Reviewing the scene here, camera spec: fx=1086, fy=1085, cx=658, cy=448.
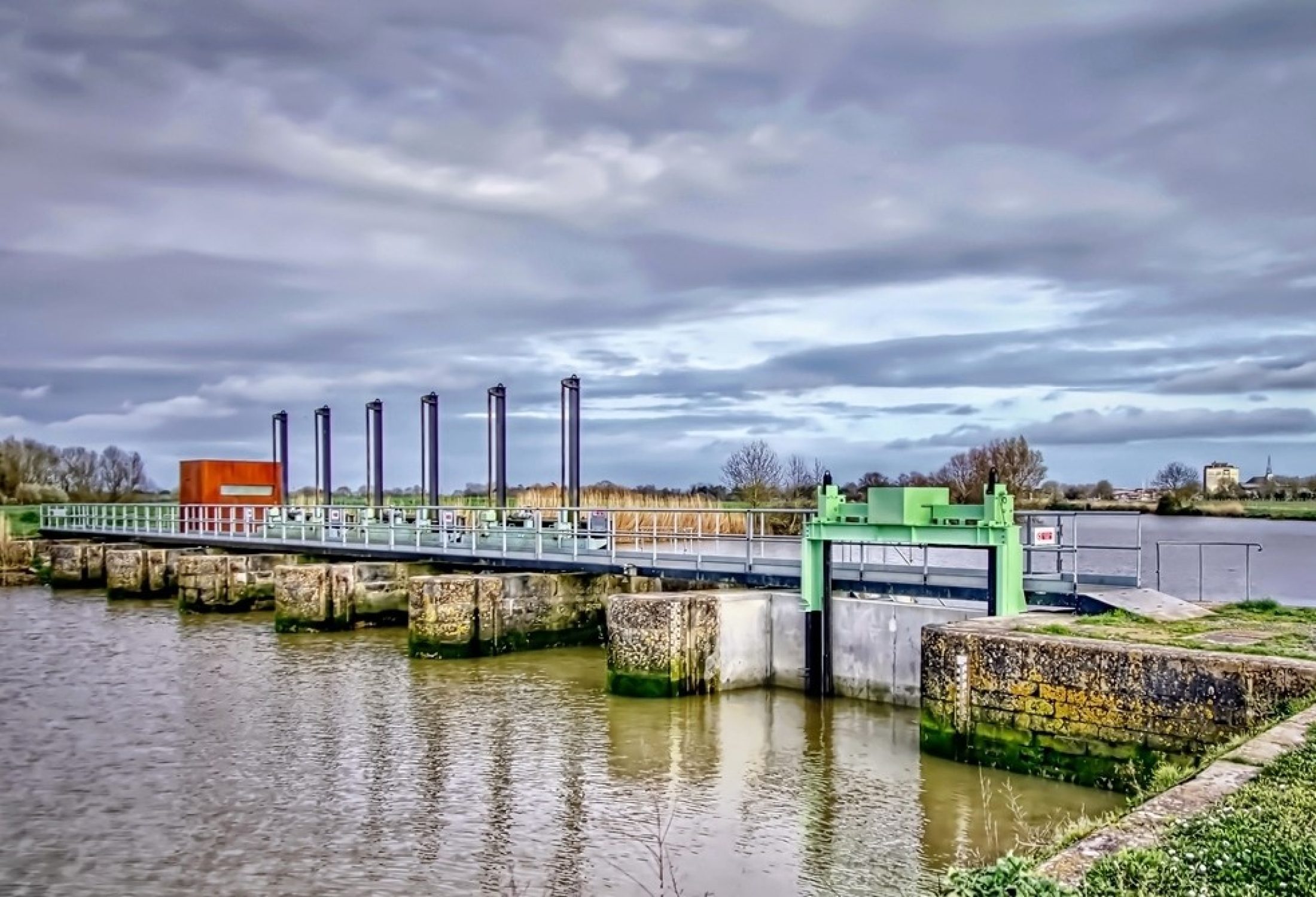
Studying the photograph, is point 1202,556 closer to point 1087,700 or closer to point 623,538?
point 1087,700

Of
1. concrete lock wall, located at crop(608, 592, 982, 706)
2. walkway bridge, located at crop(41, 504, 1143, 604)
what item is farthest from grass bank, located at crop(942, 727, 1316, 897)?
concrete lock wall, located at crop(608, 592, 982, 706)

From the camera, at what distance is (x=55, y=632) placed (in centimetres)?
2628

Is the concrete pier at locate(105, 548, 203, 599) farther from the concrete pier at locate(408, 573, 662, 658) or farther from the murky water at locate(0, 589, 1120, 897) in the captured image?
the concrete pier at locate(408, 573, 662, 658)

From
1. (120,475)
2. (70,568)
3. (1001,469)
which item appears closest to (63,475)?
(120,475)

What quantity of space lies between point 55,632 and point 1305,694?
2643cm

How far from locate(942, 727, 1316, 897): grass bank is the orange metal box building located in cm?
4235

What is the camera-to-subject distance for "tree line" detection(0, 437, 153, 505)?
6912cm

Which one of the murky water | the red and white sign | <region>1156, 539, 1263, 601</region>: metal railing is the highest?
the red and white sign

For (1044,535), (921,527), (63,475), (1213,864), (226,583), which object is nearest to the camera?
(1213,864)

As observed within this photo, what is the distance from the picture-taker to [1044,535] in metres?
16.2

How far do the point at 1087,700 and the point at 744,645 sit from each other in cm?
687

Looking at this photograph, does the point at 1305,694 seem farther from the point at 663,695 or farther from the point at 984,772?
the point at 663,695

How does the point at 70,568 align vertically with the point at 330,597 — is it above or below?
below

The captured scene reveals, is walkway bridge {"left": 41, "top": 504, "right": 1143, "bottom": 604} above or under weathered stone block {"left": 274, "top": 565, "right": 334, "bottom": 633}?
above
